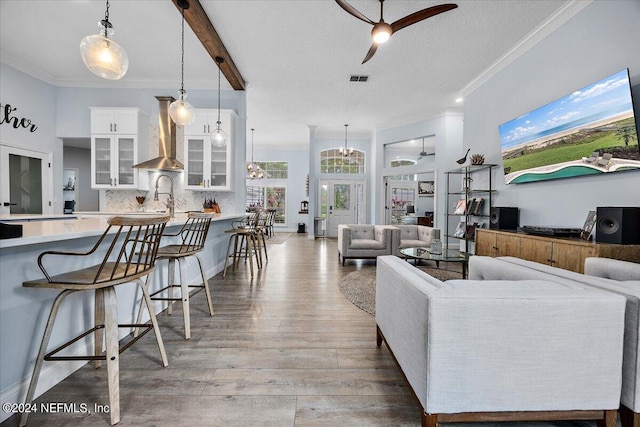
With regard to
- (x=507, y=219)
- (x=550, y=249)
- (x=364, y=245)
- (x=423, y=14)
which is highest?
(x=423, y=14)

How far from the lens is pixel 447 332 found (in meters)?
1.12

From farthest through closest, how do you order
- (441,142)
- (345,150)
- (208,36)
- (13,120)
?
(345,150) < (441,142) < (13,120) < (208,36)

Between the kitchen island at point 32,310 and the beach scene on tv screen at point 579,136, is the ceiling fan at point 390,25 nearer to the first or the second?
the beach scene on tv screen at point 579,136

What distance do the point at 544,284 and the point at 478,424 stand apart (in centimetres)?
76

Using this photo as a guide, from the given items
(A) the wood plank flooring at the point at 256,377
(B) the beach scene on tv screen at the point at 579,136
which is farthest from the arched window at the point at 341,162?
(A) the wood plank flooring at the point at 256,377

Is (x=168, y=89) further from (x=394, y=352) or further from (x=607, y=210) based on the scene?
(x=607, y=210)

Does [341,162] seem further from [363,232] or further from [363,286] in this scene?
[363,286]

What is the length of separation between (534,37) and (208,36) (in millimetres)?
4168

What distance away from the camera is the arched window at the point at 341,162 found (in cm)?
920

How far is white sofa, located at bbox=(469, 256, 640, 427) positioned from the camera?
3.81 ft

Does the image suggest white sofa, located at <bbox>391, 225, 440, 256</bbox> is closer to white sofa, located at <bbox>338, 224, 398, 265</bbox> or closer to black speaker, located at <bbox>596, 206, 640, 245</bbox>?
white sofa, located at <bbox>338, 224, 398, 265</bbox>

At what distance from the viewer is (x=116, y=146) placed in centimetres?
489

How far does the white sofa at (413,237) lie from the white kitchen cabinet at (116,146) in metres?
4.75

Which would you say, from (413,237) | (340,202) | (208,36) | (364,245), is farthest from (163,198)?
(340,202)
